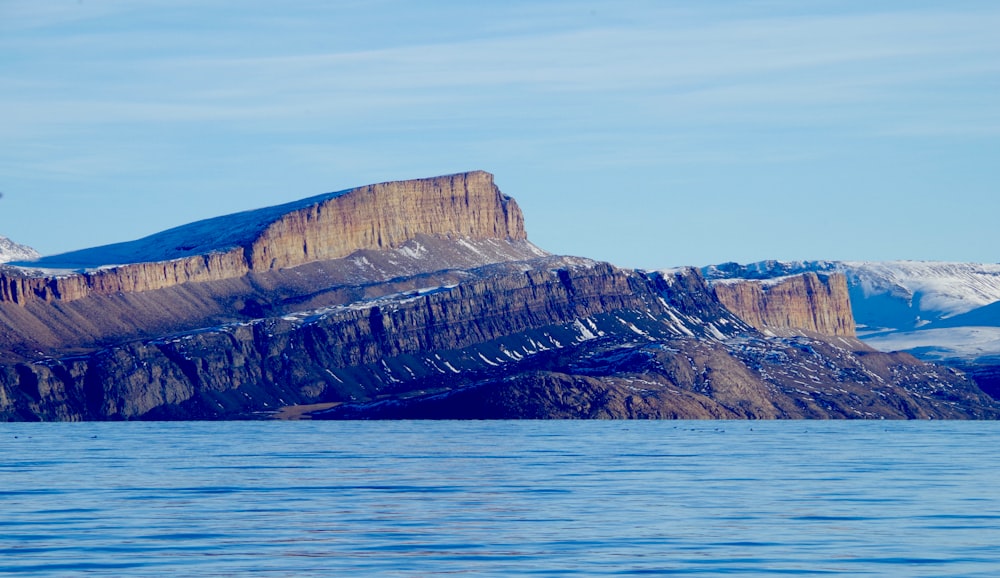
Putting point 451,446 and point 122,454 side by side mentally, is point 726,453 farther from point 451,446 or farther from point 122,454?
point 122,454

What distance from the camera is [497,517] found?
9750 centimetres

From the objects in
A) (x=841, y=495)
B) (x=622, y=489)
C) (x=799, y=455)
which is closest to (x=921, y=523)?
(x=841, y=495)

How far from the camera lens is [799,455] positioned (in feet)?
582

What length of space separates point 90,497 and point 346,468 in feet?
128

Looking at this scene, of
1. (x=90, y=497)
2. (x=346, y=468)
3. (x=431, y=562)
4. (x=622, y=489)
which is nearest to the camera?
(x=431, y=562)

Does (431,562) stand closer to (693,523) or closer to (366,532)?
(366,532)

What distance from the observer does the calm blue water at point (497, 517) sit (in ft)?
251

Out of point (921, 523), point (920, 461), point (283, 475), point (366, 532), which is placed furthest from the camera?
point (920, 461)

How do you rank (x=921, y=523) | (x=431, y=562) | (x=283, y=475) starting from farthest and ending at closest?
(x=283, y=475) → (x=921, y=523) → (x=431, y=562)

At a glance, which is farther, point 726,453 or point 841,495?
point 726,453

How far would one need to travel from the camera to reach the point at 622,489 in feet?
392

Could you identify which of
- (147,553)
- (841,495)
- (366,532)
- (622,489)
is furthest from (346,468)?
(147,553)

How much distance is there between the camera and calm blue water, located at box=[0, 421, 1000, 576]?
7638 centimetres

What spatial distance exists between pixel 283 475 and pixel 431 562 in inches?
2483
